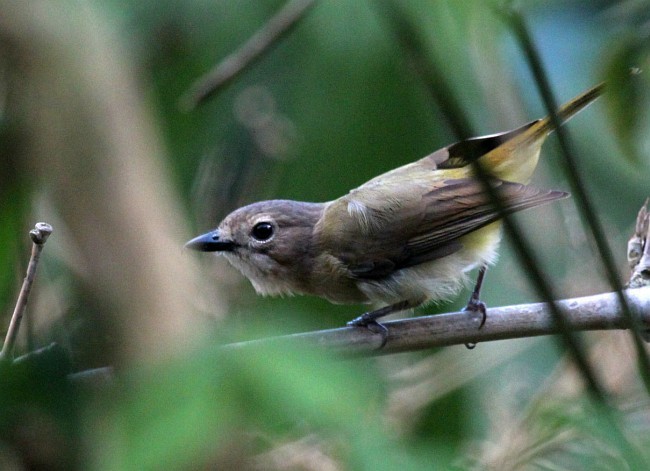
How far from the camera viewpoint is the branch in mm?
Answer: 2355

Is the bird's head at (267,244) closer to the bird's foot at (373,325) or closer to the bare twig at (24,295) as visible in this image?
the bird's foot at (373,325)

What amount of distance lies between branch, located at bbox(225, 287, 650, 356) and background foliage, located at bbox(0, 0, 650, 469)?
10cm

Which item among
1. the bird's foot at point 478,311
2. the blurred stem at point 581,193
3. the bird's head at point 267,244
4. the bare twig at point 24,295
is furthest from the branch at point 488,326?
the blurred stem at point 581,193

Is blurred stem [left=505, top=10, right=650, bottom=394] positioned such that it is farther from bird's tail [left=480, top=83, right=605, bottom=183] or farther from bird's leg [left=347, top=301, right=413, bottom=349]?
bird's tail [left=480, top=83, right=605, bottom=183]

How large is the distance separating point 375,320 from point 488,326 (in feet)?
1.89

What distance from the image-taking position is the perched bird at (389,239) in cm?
340

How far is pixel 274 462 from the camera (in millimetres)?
3340

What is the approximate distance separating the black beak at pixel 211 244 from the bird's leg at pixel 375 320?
0.62m

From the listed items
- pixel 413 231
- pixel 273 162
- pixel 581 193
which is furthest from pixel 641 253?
pixel 273 162

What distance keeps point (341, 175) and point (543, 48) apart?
1.42 m

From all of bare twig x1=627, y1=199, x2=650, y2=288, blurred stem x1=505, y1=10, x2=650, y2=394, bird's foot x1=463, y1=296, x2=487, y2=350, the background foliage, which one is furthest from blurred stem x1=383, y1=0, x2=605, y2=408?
bird's foot x1=463, y1=296, x2=487, y2=350

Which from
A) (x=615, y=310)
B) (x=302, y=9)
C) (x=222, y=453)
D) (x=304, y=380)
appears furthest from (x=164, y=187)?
(x=304, y=380)

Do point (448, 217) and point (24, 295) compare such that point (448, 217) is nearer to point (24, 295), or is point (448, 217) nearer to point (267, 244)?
point (267, 244)

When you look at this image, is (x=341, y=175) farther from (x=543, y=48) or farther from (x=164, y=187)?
(x=543, y=48)
